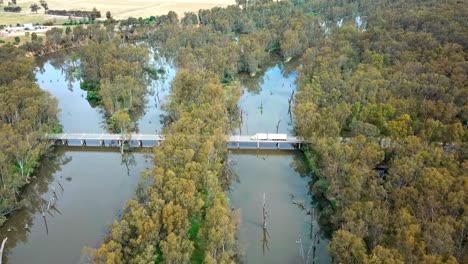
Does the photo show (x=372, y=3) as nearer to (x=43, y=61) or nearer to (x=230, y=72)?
(x=230, y=72)

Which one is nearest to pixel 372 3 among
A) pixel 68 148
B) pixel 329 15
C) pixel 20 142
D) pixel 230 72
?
pixel 329 15

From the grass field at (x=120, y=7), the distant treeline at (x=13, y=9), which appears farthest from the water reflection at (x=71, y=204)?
the distant treeline at (x=13, y=9)

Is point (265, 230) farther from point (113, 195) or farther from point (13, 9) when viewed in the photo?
point (13, 9)

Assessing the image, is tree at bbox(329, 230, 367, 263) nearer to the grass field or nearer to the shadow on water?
the shadow on water

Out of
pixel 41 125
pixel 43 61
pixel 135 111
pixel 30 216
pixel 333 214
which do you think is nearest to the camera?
pixel 333 214

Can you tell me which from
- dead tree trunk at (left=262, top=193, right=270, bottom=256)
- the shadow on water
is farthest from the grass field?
dead tree trunk at (left=262, top=193, right=270, bottom=256)
